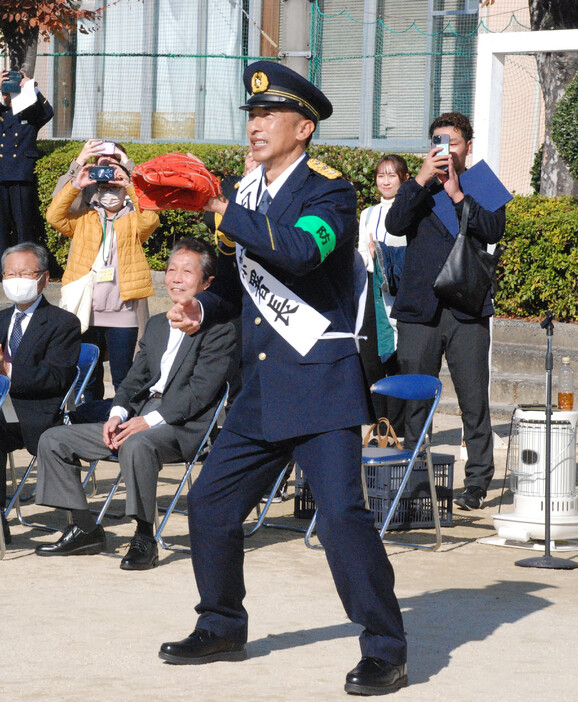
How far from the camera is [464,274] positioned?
7219 millimetres

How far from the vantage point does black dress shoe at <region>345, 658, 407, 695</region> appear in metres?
4.29

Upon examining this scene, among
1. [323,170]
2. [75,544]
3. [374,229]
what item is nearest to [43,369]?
[75,544]

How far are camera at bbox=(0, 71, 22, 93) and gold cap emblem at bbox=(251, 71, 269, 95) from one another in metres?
8.80

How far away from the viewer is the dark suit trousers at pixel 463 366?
745 cm

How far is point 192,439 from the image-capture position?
21.8 ft

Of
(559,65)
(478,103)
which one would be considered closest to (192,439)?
(478,103)

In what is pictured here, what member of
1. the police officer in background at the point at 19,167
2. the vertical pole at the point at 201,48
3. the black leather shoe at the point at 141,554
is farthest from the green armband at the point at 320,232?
the vertical pole at the point at 201,48

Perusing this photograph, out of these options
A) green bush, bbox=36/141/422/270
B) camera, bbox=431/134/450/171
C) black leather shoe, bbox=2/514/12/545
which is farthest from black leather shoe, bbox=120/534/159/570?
green bush, bbox=36/141/422/270

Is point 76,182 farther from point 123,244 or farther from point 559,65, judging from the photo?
point 559,65

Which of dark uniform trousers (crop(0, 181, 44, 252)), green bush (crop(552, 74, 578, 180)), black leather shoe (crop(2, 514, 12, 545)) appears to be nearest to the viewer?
black leather shoe (crop(2, 514, 12, 545))

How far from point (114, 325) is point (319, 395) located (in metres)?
4.54

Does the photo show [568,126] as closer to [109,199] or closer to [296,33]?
[296,33]

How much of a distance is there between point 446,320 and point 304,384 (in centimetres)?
324

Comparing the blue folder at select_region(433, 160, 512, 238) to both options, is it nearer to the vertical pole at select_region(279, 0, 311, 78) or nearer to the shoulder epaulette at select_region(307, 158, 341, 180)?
the vertical pole at select_region(279, 0, 311, 78)
